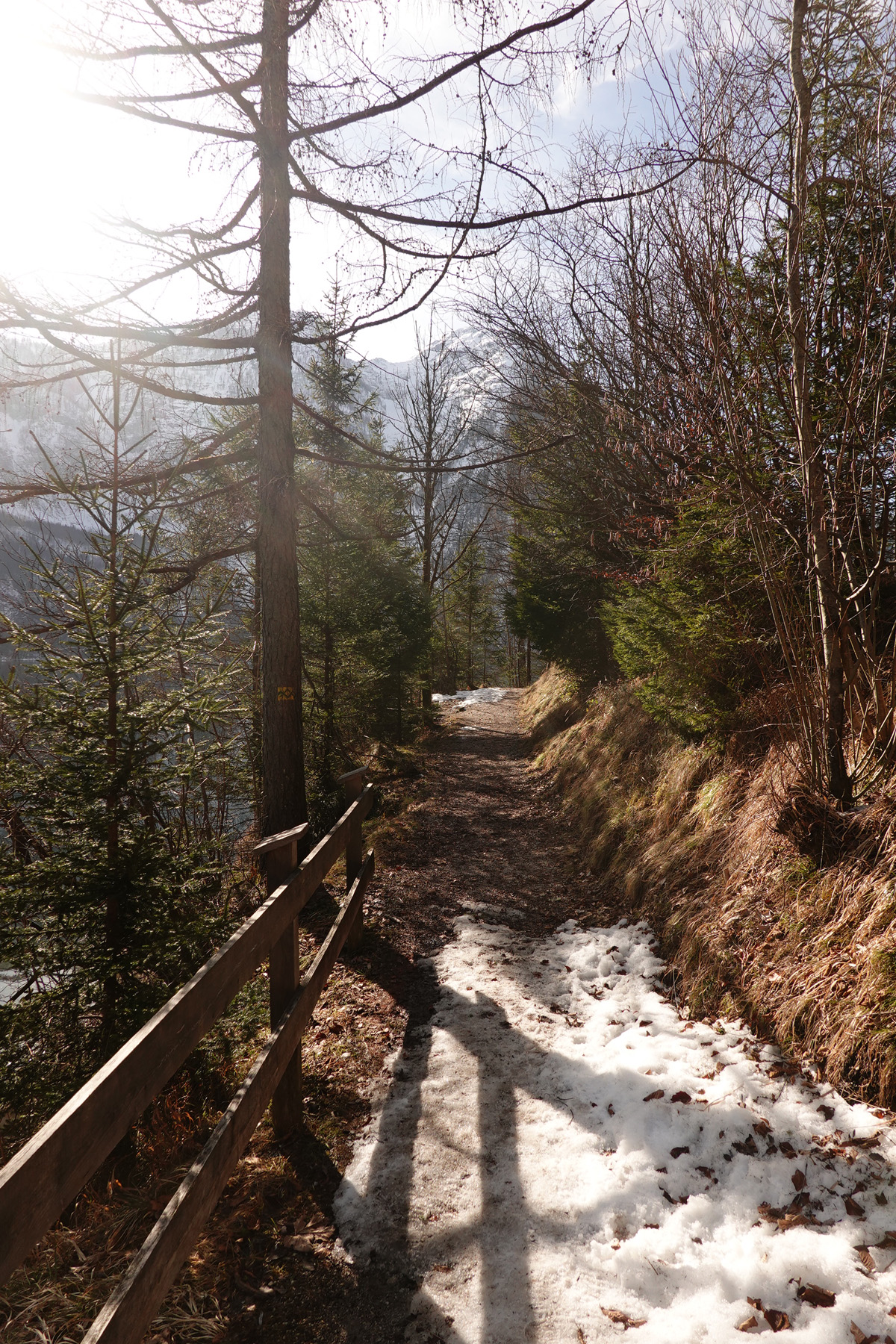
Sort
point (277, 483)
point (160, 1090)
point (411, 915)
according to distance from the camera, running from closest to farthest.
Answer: point (160, 1090)
point (277, 483)
point (411, 915)

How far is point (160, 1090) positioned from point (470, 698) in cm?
2231

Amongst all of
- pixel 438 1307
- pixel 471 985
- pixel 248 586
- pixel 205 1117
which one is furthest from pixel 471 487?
pixel 438 1307

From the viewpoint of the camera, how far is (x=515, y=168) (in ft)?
15.0

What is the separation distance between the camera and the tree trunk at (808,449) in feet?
11.1

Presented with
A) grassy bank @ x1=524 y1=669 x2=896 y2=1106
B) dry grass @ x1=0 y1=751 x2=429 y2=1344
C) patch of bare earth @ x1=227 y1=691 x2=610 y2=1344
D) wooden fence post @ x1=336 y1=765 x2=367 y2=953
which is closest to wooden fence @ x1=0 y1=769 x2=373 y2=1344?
dry grass @ x1=0 y1=751 x2=429 y2=1344

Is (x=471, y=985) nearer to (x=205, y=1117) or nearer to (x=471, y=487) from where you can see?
(x=205, y=1117)

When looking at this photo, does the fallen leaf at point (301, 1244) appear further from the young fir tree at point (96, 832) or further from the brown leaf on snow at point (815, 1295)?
the brown leaf on snow at point (815, 1295)

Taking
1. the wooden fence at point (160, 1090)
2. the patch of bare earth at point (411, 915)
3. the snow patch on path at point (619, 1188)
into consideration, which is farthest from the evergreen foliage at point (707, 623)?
the wooden fence at point (160, 1090)

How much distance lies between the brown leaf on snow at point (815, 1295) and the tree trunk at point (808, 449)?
7.52ft

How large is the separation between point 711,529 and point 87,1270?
597 centimetres

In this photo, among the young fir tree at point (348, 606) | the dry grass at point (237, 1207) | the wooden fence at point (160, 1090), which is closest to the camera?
the wooden fence at point (160, 1090)

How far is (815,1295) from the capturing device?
210 centimetres

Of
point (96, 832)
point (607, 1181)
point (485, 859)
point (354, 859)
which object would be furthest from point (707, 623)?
point (96, 832)

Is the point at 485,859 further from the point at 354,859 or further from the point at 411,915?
the point at 354,859
